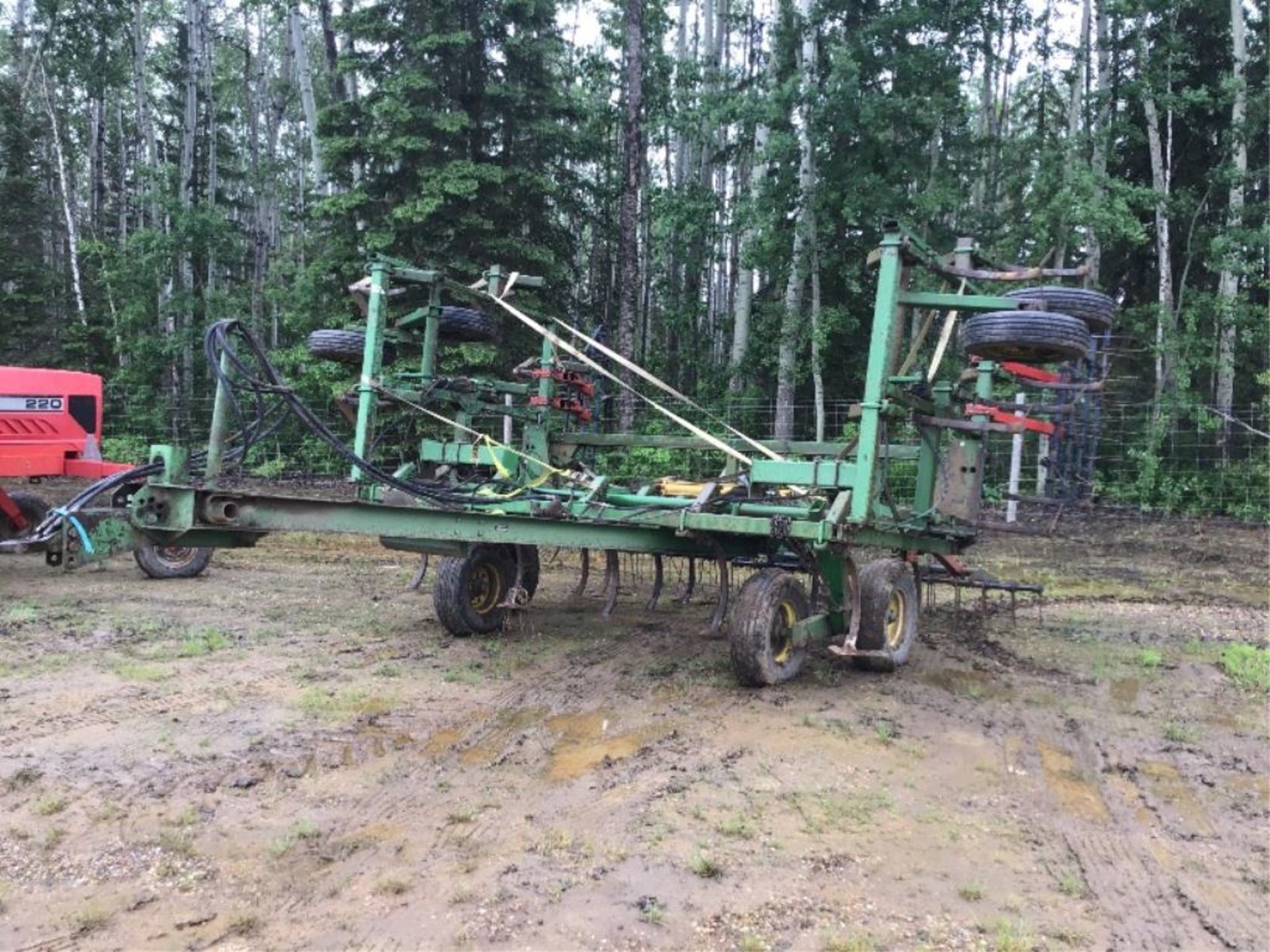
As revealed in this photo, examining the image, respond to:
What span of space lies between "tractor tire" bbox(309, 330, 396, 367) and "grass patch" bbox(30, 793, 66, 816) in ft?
12.7

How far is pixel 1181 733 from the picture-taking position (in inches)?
202

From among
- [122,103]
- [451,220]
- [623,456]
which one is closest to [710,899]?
[623,456]

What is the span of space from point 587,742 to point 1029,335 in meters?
3.21

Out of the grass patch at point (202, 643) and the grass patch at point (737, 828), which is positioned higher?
the grass patch at point (737, 828)

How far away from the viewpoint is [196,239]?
20219 millimetres

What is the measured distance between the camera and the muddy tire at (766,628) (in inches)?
214

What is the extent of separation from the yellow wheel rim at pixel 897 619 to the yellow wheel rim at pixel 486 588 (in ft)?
9.07

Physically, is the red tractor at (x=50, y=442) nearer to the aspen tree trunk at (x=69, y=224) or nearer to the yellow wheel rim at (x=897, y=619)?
the yellow wheel rim at (x=897, y=619)

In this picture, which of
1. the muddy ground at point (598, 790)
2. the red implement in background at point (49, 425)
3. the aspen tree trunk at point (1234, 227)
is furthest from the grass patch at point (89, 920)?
the aspen tree trunk at point (1234, 227)

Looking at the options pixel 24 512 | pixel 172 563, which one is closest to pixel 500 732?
pixel 172 563

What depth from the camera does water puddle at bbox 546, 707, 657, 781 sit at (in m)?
4.31

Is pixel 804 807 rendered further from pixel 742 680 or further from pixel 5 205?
pixel 5 205

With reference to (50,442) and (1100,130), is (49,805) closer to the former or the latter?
(50,442)

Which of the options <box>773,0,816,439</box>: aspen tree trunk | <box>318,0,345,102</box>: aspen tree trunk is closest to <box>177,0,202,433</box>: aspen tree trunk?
<box>318,0,345,102</box>: aspen tree trunk
